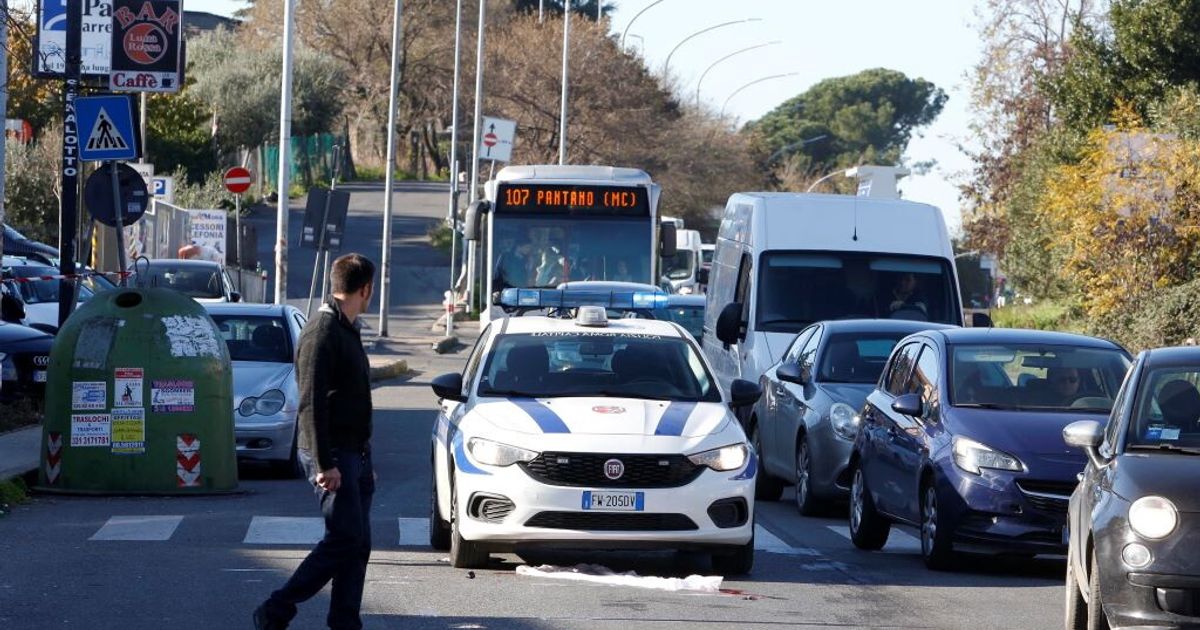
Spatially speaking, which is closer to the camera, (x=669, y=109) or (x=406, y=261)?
(x=406, y=261)

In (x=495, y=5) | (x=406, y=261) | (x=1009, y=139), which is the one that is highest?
(x=495, y=5)

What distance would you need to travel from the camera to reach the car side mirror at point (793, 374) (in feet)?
50.2

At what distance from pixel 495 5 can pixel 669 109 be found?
15.8 meters

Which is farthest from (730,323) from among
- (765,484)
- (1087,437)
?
(1087,437)

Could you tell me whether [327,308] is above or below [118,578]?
above

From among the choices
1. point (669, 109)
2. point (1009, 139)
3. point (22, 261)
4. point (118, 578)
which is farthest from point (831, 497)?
point (669, 109)

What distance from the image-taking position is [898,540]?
14102mm

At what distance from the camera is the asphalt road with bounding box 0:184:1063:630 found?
931 centimetres

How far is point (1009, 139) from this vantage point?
6028 cm

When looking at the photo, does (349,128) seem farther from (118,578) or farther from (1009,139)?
(118,578)

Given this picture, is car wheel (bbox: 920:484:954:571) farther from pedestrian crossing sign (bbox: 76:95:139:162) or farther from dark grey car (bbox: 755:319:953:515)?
pedestrian crossing sign (bbox: 76:95:139:162)

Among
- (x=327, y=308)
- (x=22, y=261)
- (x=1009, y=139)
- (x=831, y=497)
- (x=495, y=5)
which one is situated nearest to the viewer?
(x=327, y=308)

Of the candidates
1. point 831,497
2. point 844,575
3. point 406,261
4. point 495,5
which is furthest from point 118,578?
point 495,5

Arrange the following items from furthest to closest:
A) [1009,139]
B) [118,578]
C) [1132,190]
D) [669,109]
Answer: [669,109]
[1009,139]
[1132,190]
[118,578]
